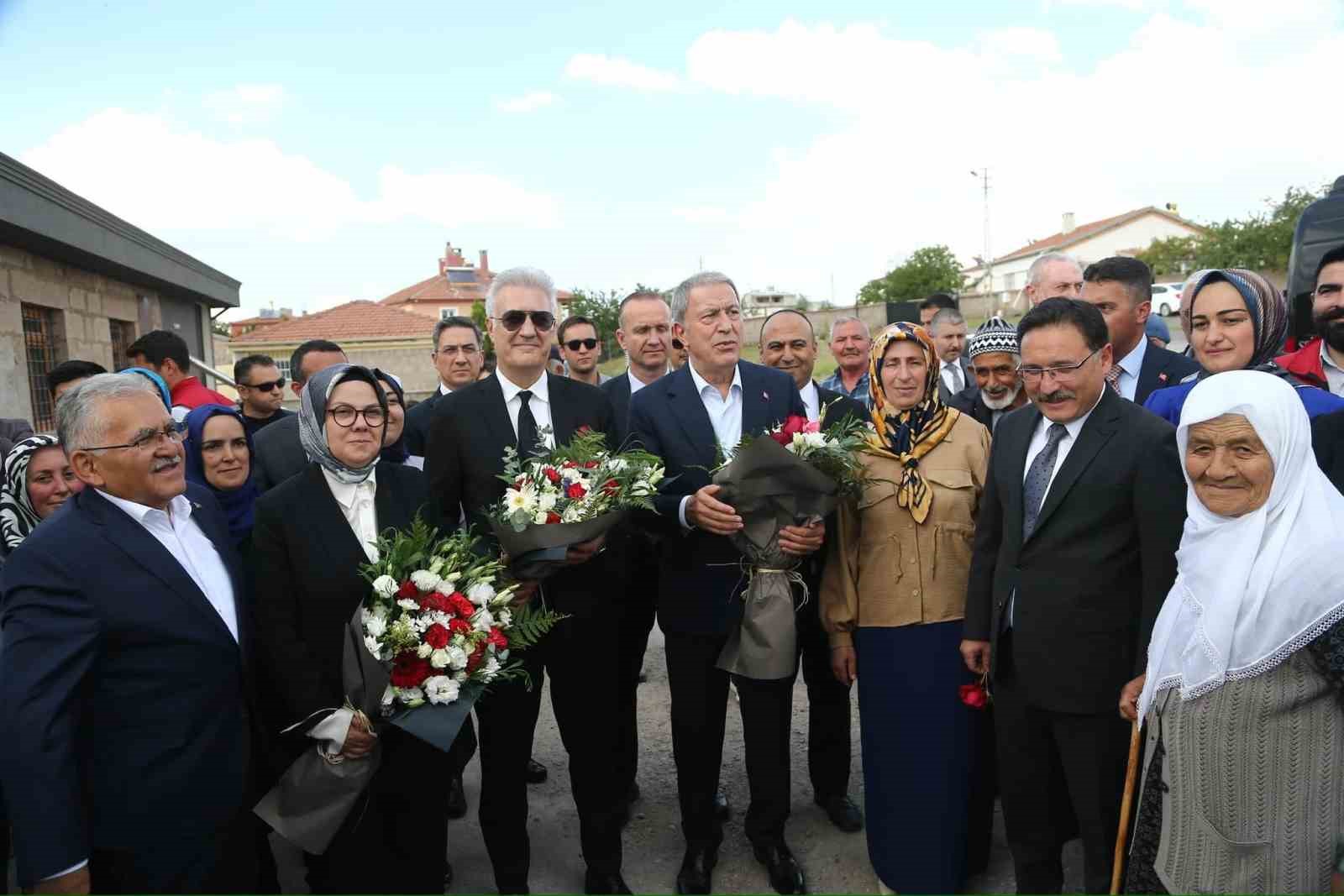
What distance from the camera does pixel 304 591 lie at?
293cm

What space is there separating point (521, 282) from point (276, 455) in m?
1.72

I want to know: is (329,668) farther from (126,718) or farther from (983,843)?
(983,843)

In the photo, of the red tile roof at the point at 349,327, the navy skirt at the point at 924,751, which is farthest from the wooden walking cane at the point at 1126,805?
the red tile roof at the point at 349,327

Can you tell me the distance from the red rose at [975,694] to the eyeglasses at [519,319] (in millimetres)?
2212

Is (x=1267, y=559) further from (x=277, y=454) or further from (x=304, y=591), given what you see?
(x=277, y=454)

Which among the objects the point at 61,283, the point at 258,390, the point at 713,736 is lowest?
the point at 713,736

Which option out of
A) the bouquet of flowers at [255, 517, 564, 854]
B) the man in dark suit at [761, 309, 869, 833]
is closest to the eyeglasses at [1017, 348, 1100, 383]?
the man in dark suit at [761, 309, 869, 833]

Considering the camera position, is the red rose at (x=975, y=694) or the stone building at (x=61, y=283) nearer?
the red rose at (x=975, y=694)

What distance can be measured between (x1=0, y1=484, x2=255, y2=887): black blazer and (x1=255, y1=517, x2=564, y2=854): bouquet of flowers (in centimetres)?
19

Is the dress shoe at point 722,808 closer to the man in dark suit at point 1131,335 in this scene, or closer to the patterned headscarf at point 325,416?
the patterned headscarf at point 325,416

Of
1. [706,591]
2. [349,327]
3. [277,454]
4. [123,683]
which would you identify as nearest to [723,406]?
[706,591]

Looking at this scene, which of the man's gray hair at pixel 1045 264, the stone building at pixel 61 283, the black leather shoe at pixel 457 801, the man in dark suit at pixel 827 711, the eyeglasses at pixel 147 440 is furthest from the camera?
the stone building at pixel 61 283

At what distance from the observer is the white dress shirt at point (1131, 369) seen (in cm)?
432

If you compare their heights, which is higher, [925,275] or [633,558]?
[925,275]
